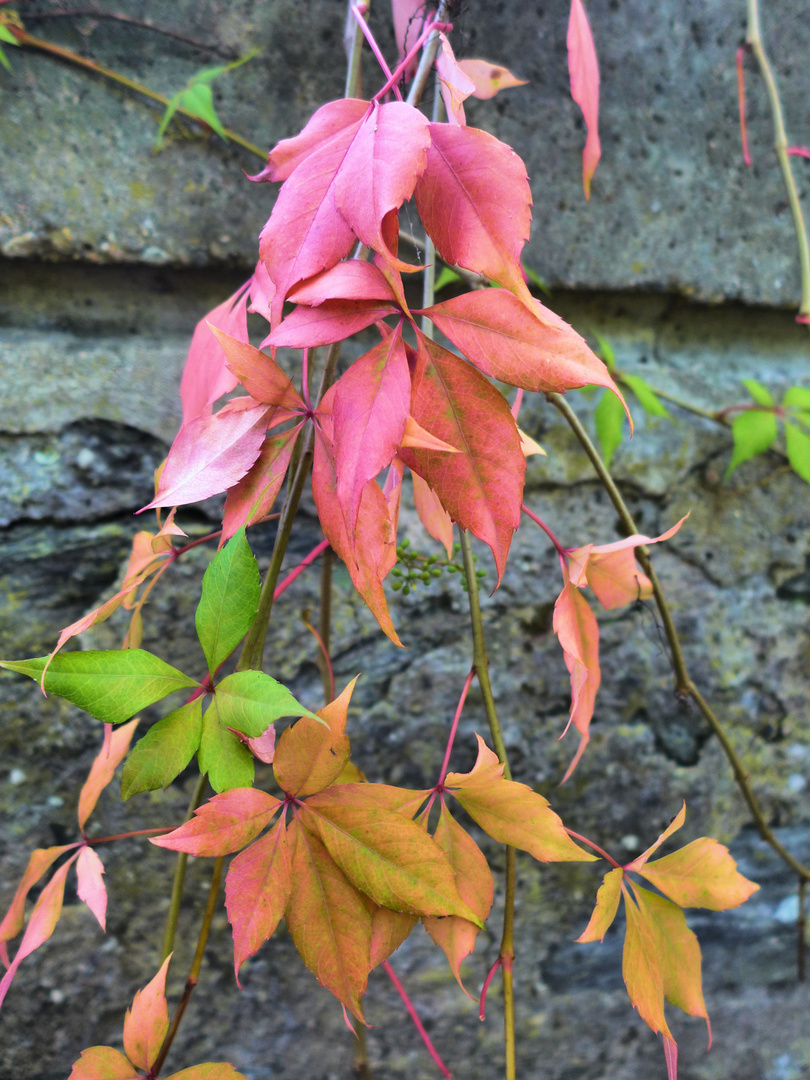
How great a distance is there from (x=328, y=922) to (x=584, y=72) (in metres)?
0.47

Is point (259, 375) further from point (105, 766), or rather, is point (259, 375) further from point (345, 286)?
point (105, 766)

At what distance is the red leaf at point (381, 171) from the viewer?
0.76ft

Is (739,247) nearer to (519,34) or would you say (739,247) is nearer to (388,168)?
(519,34)

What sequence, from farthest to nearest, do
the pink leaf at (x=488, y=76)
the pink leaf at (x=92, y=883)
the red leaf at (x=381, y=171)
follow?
the pink leaf at (x=488, y=76) → the pink leaf at (x=92, y=883) → the red leaf at (x=381, y=171)

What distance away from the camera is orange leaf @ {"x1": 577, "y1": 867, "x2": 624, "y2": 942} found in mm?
315

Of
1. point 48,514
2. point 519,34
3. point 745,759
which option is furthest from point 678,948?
point 519,34

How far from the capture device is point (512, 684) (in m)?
0.61

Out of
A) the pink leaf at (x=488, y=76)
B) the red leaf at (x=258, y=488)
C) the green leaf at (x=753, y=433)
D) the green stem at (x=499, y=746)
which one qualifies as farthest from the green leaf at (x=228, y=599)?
the green leaf at (x=753, y=433)

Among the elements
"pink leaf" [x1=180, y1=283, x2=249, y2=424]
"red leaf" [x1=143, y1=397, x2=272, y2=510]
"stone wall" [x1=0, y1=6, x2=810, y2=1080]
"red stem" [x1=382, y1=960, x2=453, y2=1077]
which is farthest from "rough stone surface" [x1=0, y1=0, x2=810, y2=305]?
"red stem" [x1=382, y1=960, x2=453, y2=1077]

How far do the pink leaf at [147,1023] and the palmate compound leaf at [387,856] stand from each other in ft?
0.32

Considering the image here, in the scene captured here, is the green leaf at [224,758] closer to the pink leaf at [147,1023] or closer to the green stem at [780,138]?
the pink leaf at [147,1023]

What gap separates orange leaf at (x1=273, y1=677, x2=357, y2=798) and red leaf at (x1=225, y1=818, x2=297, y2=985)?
0.08 feet

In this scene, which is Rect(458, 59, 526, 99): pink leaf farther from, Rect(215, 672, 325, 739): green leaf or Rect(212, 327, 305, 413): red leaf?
Rect(215, 672, 325, 739): green leaf

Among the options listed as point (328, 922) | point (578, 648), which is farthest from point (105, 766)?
point (578, 648)
